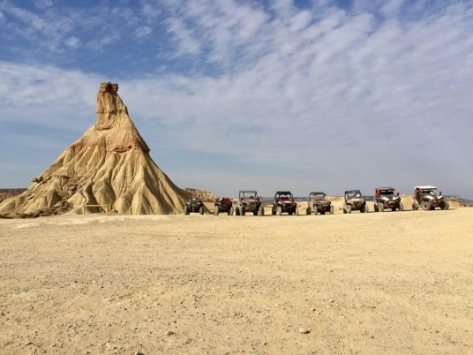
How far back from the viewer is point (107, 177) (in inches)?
2192

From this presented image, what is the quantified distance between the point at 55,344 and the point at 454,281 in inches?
280

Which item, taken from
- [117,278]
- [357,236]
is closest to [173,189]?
[357,236]

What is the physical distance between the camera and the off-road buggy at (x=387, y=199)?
28.9 metres

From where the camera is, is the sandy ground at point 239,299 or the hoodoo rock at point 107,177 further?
the hoodoo rock at point 107,177

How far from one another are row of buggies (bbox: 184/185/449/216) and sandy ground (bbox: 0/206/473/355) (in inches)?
650

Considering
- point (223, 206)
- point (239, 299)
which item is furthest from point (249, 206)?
point (239, 299)

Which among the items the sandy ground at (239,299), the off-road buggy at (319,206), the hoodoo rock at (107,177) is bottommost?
the sandy ground at (239,299)

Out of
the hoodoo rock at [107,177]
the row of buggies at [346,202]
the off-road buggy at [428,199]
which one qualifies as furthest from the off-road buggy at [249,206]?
the hoodoo rock at [107,177]

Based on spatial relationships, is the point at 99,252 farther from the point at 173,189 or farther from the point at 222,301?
the point at 173,189

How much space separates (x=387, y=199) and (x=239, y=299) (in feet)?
80.0

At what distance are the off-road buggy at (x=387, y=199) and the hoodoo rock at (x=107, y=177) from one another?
29769 millimetres

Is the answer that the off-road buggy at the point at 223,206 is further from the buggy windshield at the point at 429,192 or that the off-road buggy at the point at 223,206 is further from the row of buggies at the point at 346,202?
the buggy windshield at the point at 429,192

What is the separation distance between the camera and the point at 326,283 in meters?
8.07

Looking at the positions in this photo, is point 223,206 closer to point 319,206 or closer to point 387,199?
point 319,206
